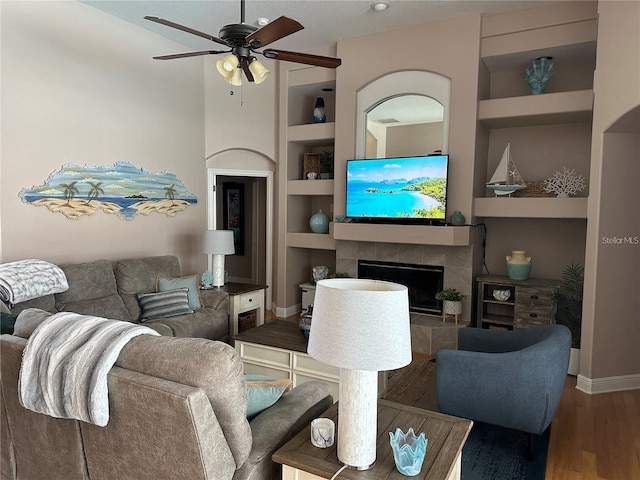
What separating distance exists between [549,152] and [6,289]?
17.1 feet

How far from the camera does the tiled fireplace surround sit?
4.61 metres

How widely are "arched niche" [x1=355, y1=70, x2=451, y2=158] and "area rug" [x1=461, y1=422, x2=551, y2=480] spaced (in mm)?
2928

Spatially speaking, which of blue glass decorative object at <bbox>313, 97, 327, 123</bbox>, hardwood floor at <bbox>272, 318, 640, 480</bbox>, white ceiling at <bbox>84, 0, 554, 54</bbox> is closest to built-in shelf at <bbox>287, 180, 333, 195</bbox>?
blue glass decorative object at <bbox>313, 97, 327, 123</bbox>

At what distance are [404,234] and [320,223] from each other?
4.61 feet

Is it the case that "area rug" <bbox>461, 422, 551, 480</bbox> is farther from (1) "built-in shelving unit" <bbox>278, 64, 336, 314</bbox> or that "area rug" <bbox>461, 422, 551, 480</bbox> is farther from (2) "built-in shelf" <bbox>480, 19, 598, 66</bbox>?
(2) "built-in shelf" <bbox>480, 19, 598, 66</bbox>

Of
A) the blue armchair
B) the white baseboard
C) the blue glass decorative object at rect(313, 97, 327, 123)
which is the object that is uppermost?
the blue glass decorative object at rect(313, 97, 327, 123)

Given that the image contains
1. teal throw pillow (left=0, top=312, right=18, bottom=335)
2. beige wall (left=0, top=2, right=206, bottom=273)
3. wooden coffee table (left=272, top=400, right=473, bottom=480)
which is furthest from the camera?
beige wall (left=0, top=2, right=206, bottom=273)

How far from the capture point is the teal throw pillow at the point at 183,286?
4344 millimetres

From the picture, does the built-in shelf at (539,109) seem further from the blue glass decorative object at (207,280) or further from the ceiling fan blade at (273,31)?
the blue glass decorative object at (207,280)

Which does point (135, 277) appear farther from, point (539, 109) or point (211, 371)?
point (539, 109)

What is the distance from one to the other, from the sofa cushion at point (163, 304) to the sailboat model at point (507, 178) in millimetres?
3431

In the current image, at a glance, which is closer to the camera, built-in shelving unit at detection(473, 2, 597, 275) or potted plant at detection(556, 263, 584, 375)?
potted plant at detection(556, 263, 584, 375)

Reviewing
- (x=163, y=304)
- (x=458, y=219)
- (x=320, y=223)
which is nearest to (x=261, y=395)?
(x=163, y=304)

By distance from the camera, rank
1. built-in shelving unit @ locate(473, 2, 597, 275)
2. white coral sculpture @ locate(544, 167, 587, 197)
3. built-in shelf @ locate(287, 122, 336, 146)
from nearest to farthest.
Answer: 1. built-in shelving unit @ locate(473, 2, 597, 275)
2. white coral sculpture @ locate(544, 167, 587, 197)
3. built-in shelf @ locate(287, 122, 336, 146)
